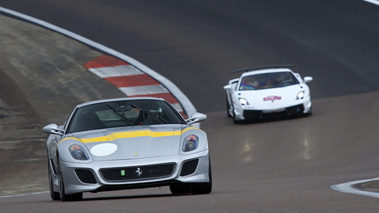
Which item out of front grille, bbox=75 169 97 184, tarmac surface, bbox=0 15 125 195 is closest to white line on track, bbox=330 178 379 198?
front grille, bbox=75 169 97 184

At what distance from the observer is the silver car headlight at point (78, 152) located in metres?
9.38

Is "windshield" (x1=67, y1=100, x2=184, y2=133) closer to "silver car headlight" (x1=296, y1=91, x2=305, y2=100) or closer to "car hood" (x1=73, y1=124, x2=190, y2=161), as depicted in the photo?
"car hood" (x1=73, y1=124, x2=190, y2=161)

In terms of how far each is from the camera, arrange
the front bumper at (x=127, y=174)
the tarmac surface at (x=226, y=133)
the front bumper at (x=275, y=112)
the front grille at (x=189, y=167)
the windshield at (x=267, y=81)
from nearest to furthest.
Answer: the tarmac surface at (x=226, y=133) → the front bumper at (x=127, y=174) → the front grille at (x=189, y=167) → the front bumper at (x=275, y=112) → the windshield at (x=267, y=81)

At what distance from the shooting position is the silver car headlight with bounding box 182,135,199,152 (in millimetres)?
9497

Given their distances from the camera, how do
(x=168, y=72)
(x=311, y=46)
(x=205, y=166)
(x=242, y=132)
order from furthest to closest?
(x=311, y=46)
(x=168, y=72)
(x=242, y=132)
(x=205, y=166)

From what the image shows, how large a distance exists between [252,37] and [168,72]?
4.13 metres

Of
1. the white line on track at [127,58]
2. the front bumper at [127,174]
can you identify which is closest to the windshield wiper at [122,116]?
the front bumper at [127,174]

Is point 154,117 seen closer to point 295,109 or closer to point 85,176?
point 85,176

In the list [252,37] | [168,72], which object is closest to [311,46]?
[252,37]

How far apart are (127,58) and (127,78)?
7.03ft

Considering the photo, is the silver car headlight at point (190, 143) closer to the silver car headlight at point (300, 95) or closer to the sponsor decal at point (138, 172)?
the sponsor decal at point (138, 172)

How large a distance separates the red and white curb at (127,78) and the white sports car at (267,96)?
1.80m

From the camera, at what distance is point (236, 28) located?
29.5m

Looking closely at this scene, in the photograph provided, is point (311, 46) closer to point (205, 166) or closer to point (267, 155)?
point (267, 155)
